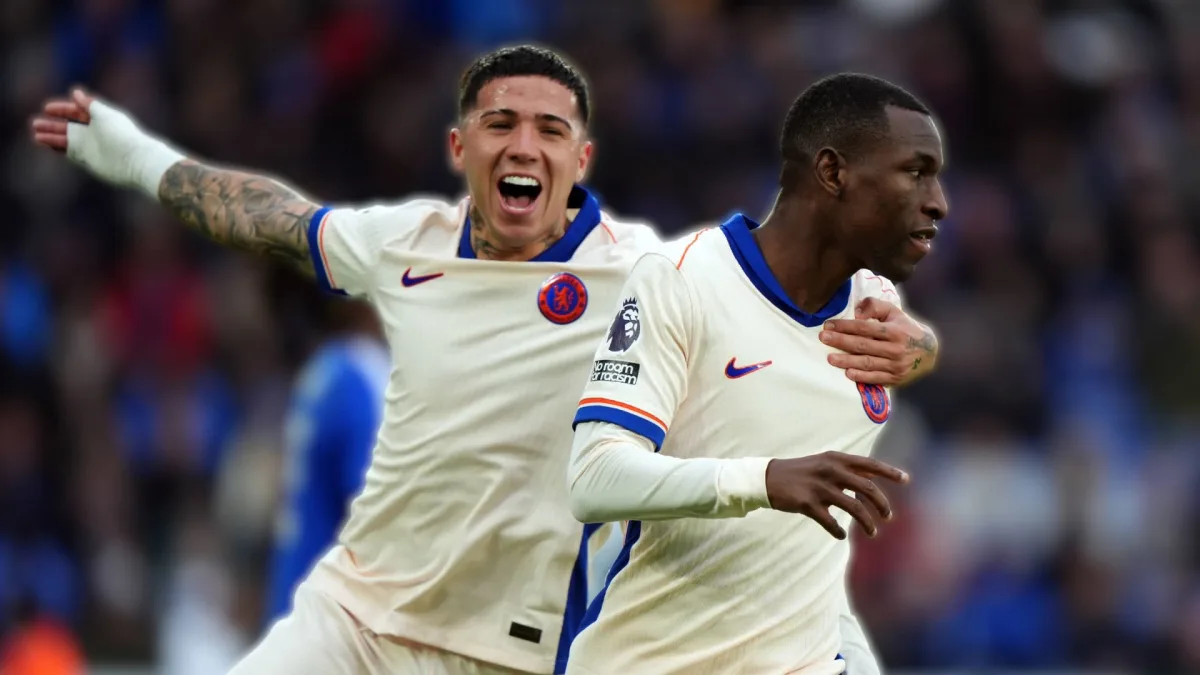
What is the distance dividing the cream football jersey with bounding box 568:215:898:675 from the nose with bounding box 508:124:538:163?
76cm

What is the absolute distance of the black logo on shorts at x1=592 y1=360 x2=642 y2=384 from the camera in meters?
4.31

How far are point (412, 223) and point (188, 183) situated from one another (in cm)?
76

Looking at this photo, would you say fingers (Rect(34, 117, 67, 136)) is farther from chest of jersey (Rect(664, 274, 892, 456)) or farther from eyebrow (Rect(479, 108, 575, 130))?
chest of jersey (Rect(664, 274, 892, 456))

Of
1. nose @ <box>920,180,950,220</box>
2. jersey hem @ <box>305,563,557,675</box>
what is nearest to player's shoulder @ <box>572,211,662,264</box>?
nose @ <box>920,180,950,220</box>

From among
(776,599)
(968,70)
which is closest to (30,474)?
(968,70)

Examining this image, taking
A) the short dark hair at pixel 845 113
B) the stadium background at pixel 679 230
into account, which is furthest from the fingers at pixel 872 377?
the stadium background at pixel 679 230

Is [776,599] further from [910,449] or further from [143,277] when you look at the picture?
[143,277]

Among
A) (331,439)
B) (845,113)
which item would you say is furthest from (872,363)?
(331,439)

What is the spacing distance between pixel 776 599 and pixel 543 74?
1.64 meters

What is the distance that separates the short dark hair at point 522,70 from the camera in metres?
5.27

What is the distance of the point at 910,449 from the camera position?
1179 cm

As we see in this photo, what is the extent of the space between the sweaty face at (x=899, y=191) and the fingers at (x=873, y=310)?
260 mm

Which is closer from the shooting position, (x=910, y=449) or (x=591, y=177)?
(x=910, y=449)

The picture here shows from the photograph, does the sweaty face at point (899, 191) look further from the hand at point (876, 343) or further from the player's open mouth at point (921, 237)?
the hand at point (876, 343)
